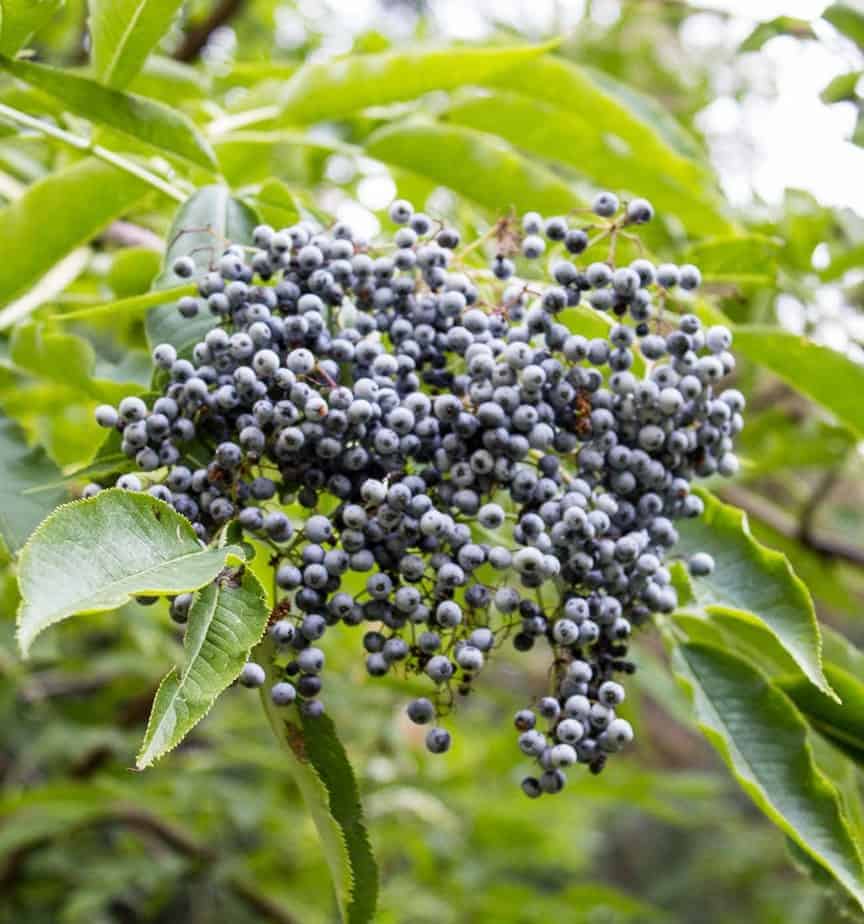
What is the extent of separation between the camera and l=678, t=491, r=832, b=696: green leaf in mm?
1129

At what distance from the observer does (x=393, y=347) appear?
47.2 inches

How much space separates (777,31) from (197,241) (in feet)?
4.12

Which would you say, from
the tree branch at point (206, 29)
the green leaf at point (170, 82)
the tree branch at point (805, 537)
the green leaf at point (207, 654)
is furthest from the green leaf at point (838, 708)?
the tree branch at point (206, 29)

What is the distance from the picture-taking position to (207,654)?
3.05 feet

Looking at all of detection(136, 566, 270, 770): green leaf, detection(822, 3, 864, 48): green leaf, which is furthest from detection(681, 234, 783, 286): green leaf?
detection(136, 566, 270, 770): green leaf

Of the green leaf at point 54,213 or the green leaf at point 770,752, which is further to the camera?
the green leaf at point 54,213

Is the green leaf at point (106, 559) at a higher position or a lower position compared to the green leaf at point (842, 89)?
lower

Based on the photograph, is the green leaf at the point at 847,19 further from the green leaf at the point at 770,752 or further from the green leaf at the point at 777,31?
the green leaf at the point at 770,752

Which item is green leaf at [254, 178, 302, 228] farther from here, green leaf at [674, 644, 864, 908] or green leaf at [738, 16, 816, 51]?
green leaf at [738, 16, 816, 51]

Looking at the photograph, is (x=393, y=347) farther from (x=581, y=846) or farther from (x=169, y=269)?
(x=581, y=846)

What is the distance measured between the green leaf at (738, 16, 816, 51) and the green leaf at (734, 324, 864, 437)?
2.60 feet

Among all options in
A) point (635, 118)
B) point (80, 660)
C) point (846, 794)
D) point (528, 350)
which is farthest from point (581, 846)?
point (528, 350)

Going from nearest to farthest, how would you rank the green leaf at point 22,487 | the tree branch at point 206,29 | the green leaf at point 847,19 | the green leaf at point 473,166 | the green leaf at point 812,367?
the green leaf at point 22,487
the green leaf at point 812,367
the green leaf at point 473,166
the green leaf at point 847,19
the tree branch at point 206,29

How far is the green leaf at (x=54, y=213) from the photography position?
144 centimetres
